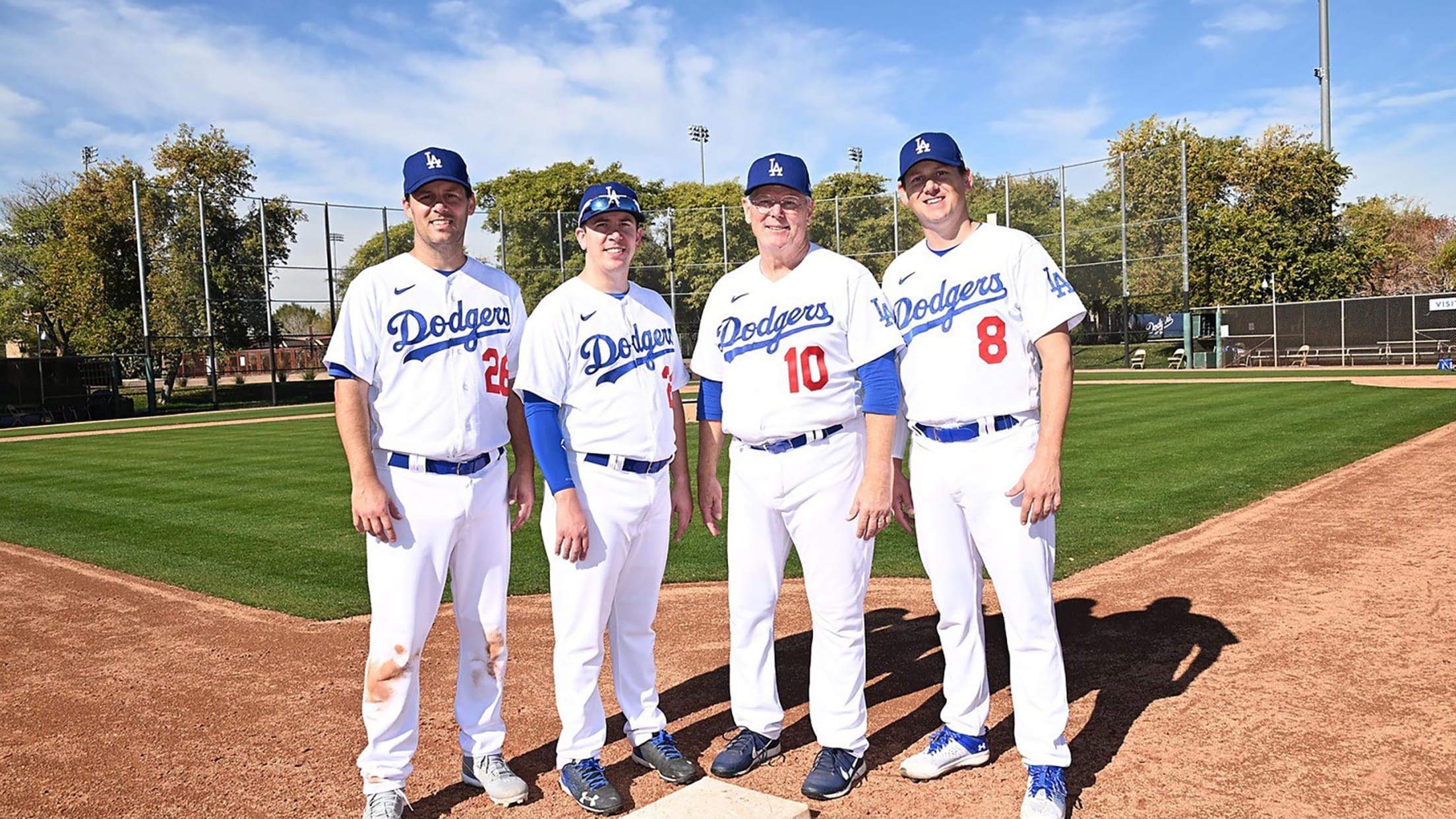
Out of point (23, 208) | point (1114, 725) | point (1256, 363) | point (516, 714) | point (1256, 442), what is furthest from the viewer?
point (23, 208)

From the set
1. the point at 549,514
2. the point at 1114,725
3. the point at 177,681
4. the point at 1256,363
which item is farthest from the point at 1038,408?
the point at 1256,363

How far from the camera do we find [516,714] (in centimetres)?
396

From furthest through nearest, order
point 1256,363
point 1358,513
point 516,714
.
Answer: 1. point 1256,363
2. point 1358,513
3. point 516,714

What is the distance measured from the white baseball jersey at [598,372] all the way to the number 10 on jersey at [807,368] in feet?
1.44

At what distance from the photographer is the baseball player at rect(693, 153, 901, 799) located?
10.3ft

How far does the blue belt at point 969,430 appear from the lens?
120 inches

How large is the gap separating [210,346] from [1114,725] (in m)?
34.6

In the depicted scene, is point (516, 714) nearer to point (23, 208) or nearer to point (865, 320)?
point (865, 320)

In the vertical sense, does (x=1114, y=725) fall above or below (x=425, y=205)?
below


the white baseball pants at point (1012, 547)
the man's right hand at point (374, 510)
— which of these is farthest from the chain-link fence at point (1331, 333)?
the man's right hand at point (374, 510)

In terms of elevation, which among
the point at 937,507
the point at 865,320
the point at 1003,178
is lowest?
the point at 937,507

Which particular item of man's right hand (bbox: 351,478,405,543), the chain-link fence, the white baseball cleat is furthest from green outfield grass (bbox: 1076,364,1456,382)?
man's right hand (bbox: 351,478,405,543)

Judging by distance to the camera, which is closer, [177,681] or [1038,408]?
[1038,408]

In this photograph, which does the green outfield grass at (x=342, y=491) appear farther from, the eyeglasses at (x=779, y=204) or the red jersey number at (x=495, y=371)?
the eyeglasses at (x=779, y=204)
